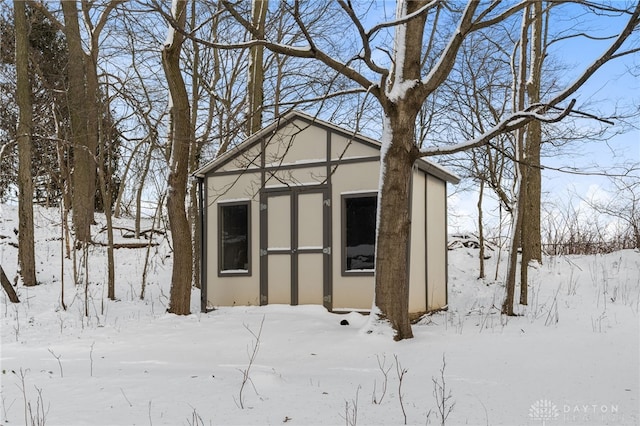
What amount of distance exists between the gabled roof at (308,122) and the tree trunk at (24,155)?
162 inches

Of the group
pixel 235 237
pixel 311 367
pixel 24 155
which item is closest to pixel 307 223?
Answer: pixel 235 237

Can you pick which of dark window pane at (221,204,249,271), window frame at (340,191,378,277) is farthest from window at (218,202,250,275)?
window frame at (340,191,378,277)

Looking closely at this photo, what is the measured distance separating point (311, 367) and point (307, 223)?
Result: 4.78 metres

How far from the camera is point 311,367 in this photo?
5.35 meters

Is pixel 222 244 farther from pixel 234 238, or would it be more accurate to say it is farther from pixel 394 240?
pixel 394 240

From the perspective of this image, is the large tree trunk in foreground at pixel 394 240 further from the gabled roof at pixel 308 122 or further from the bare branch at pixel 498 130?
the gabled roof at pixel 308 122

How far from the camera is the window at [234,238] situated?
10.5 metres

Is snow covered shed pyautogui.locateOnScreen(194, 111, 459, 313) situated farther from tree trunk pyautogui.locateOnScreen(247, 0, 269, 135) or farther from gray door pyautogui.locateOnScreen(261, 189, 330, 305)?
tree trunk pyautogui.locateOnScreen(247, 0, 269, 135)

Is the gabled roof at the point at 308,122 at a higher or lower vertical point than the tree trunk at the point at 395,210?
higher

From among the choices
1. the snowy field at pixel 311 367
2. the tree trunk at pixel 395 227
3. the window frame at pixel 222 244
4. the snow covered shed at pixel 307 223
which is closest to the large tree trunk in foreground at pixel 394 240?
the tree trunk at pixel 395 227

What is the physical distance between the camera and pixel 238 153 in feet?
34.9

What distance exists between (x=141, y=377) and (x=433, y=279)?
690 centimetres

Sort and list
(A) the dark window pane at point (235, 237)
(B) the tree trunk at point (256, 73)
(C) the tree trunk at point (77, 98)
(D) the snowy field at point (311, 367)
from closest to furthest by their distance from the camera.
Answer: (D) the snowy field at point (311, 367) < (A) the dark window pane at point (235, 237) < (B) the tree trunk at point (256, 73) < (C) the tree trunk at point (77, 98)

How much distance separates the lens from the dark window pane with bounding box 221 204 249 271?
10.5 metres
